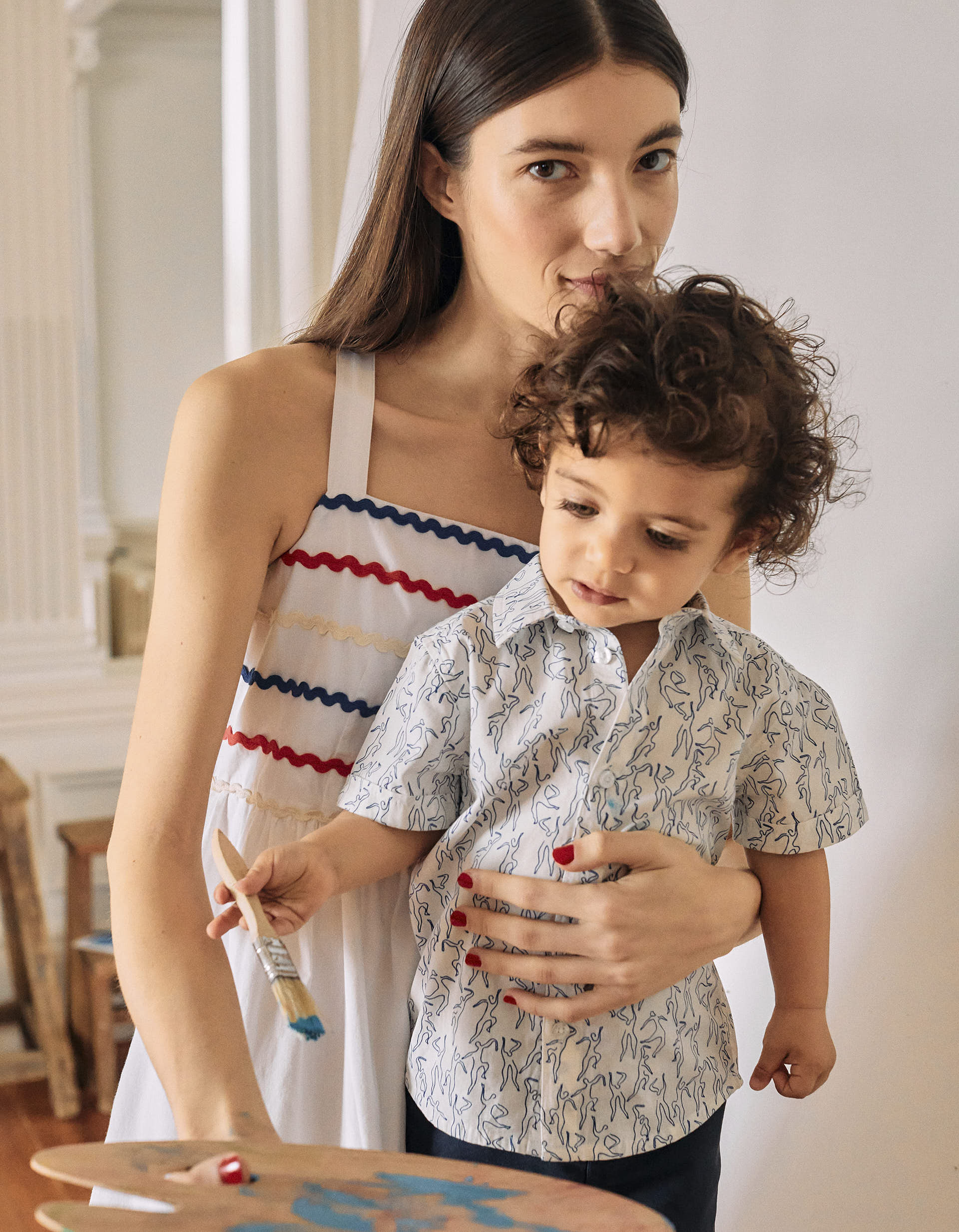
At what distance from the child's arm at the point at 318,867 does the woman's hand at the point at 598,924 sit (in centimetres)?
7

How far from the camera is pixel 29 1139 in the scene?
3178 millimetres

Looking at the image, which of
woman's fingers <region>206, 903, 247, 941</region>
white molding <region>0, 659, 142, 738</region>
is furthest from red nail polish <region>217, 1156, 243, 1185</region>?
white molding <region>0, 659, 142, 738</region>

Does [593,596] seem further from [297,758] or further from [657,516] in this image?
[297,758]

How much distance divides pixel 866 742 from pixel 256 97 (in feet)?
6.71

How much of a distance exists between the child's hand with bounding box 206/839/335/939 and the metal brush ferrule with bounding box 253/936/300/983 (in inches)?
2.8

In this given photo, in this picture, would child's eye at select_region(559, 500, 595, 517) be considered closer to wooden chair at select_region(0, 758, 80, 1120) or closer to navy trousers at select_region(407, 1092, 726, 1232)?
navy trousers at select_region(407, 1092, 726, 1232)

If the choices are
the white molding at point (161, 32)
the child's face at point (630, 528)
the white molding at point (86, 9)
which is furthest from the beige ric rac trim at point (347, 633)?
the white molding at point (161, 32)

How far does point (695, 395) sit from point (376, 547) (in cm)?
38

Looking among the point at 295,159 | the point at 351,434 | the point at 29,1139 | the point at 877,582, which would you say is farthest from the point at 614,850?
the point at 29,1139

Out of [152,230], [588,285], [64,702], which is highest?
[152,230]

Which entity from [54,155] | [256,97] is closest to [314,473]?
[256,97]

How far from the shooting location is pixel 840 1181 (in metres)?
1.39

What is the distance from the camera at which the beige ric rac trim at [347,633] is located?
3.66ft

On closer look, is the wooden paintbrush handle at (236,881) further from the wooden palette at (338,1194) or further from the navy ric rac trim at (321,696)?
the navy ric rac trim at (321,696)
